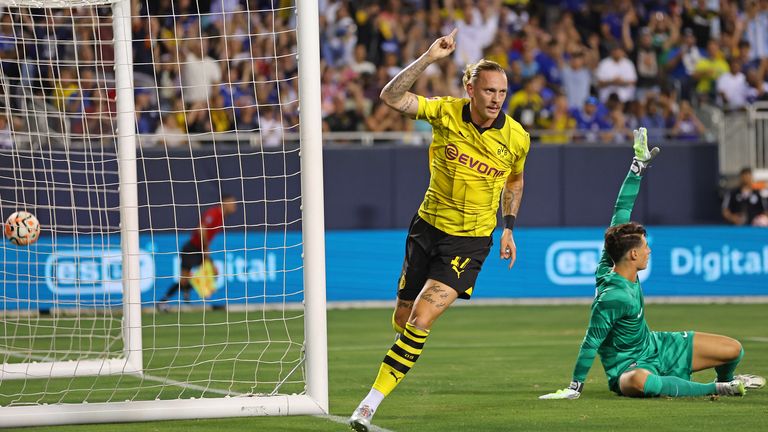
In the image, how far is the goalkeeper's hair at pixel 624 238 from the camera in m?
8.55

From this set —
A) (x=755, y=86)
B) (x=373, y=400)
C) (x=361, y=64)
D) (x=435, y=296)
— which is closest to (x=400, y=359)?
(x=373, y=400)

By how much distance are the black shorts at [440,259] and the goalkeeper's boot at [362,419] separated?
41.2 inches

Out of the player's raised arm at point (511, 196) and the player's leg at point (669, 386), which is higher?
the player's raised arm at point (511, 196)

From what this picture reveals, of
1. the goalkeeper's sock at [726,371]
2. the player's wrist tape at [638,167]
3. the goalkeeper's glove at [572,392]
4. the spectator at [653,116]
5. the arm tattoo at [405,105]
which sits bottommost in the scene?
the goalkeeper's glove at [572,392]

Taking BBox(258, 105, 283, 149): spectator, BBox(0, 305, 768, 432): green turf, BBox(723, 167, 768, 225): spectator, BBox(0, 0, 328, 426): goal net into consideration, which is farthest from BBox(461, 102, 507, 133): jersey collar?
BBox(723, 167, 768, 225): spectator

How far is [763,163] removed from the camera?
2195 centimetres

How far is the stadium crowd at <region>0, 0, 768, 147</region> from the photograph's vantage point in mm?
20531

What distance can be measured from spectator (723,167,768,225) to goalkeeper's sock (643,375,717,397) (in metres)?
12.9

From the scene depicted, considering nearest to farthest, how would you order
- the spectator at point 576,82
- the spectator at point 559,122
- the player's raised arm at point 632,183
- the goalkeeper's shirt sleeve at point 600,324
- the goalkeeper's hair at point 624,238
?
the goalkeeper's shirt sleeve at point 600,324, the goalkeeper's hair at point 624,238, the player's raised arm at point 632,183, the spectator at point 559,122, the spectator at point 576,82

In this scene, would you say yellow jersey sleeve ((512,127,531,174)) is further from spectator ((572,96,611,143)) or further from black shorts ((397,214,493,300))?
spectator ((572,96,611,143))

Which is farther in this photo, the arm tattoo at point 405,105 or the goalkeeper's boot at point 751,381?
the goalkeeper's boot at point 751,381

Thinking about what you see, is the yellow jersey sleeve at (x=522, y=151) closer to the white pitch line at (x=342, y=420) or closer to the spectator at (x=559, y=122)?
the white pitch line at (x=342, y=420)

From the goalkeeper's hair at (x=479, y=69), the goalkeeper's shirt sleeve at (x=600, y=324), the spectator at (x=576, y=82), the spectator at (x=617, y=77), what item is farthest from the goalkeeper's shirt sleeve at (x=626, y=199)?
the spectator at (x=617, y=77)

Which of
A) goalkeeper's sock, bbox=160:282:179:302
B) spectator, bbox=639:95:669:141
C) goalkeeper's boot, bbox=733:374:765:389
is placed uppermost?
spectator, bbox=639:95:669:141
